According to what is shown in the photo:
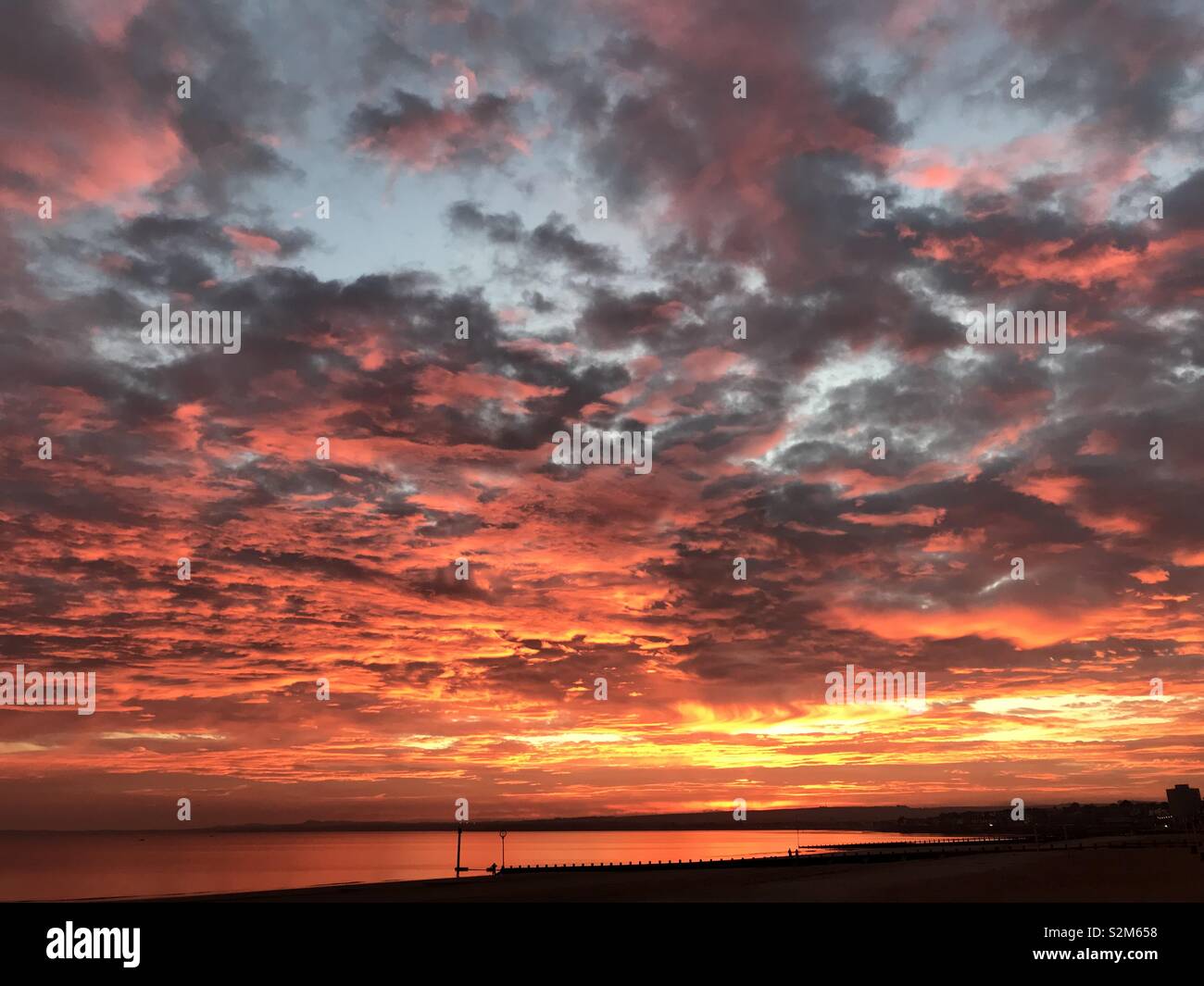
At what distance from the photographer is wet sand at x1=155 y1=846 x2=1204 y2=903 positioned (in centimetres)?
6281

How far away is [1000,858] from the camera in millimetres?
118250

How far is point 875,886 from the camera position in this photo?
74188 mm

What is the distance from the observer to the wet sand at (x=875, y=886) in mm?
62812
